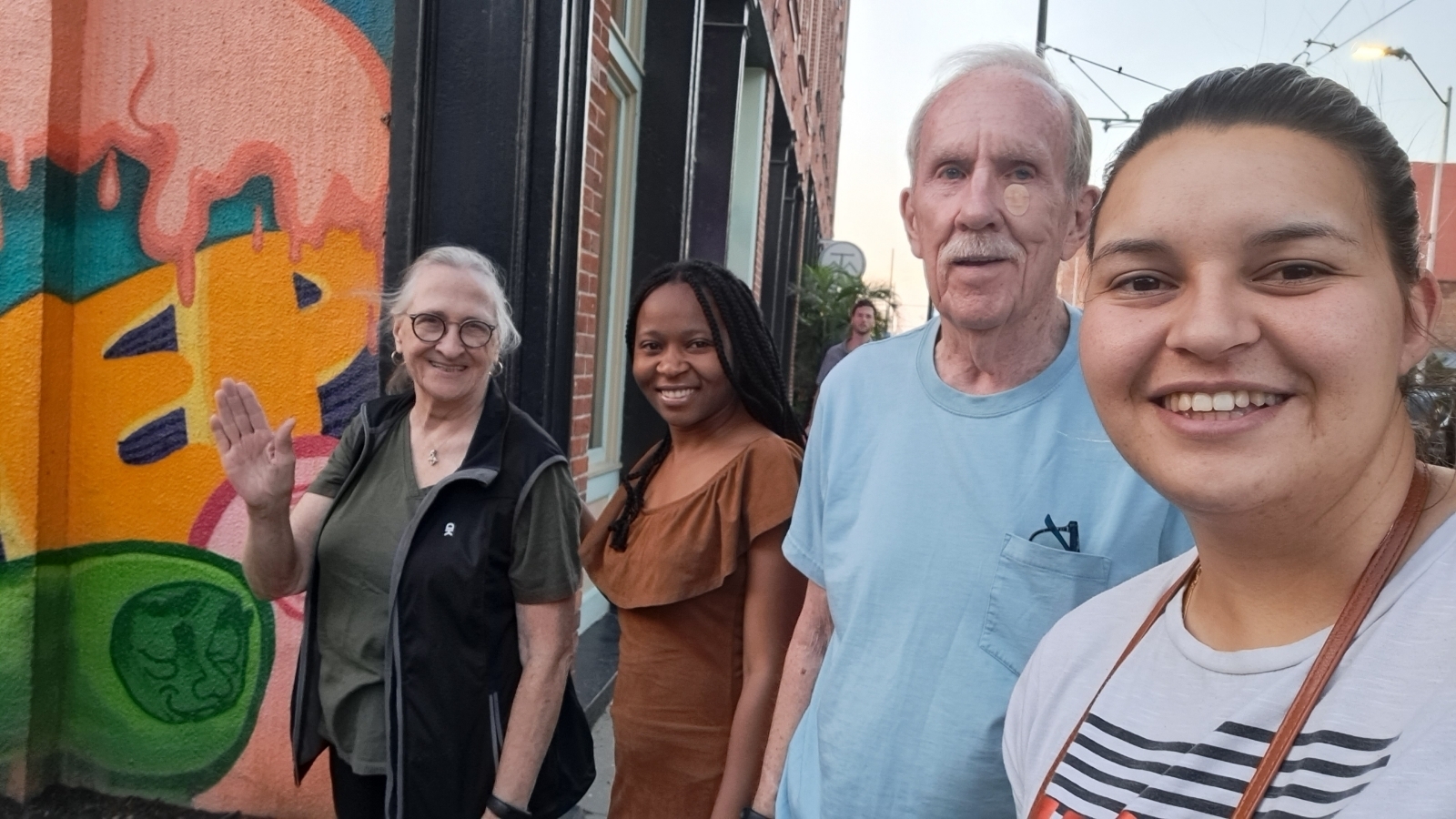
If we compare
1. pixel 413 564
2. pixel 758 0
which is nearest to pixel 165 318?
pixel 413 564

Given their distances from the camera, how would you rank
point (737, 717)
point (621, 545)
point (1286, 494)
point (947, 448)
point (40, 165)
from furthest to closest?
point (40, 165), point (621, 545), point (737, 717), point (947, 448), point (1286, 494)

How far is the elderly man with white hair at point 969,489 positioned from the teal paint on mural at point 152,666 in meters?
2.43

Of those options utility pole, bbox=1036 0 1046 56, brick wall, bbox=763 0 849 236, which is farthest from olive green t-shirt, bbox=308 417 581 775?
utility pole, bbox=1036 0 1046 56

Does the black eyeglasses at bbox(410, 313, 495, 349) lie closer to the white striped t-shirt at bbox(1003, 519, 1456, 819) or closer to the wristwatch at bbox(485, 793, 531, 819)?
the wristwatch at bbox(485, 793, 531, 819)

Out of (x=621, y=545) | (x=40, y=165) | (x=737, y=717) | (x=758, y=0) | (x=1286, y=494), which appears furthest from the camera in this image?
(x=758, y=0)

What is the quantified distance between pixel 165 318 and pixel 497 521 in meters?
1.88

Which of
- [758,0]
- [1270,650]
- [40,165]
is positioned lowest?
[1270,650]

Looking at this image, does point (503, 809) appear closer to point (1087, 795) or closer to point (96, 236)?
point (1087, 795)

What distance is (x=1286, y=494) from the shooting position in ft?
3.01

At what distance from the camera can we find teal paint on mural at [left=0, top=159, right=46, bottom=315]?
3.29 meters

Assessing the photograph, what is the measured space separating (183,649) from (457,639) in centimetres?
183

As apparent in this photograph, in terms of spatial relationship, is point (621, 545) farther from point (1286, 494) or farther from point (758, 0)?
point (758, 0)

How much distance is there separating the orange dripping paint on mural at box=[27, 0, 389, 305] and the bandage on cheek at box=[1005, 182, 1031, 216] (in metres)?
2.33

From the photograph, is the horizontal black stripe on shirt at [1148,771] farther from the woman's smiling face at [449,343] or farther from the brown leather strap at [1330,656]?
the woman's smiling face at [449,343]
